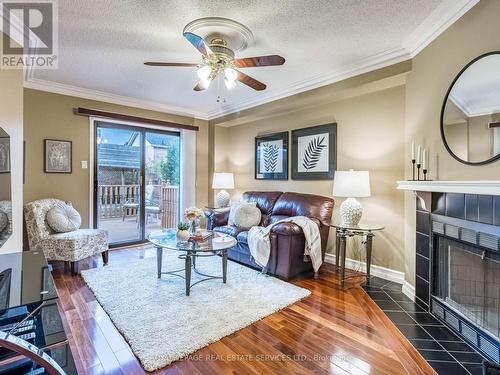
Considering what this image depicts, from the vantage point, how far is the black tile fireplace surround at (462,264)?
1772 mm

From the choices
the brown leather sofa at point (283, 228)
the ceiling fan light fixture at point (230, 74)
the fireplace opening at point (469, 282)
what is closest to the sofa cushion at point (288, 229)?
the brown leather sofa at point (283, 228)

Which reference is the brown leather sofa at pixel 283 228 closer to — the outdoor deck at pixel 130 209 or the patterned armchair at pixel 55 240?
the outdoor deck at pixel 130 209

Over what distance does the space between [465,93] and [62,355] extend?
308cm

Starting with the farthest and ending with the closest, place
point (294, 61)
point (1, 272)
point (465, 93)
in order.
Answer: point (294, 61) < point (465, 93) < point (1, 272)

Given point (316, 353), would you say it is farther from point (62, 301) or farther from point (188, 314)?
point (62, 301)

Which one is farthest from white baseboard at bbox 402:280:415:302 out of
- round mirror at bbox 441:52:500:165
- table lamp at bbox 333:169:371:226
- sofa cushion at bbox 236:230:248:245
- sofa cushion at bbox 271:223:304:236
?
Answer: sofa cushion at bbox 236:230:248:245

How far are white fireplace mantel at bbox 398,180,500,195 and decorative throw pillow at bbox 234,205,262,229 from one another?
81.5 inches

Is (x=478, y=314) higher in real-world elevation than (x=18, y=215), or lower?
lower

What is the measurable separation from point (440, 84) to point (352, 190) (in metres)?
1.27

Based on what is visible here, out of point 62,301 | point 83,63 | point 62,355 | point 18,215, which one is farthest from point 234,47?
point 62,301

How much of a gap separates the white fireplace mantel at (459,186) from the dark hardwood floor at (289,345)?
3.79 feet

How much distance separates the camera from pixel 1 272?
157cm

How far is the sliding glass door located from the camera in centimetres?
443

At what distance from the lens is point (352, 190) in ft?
9.91
